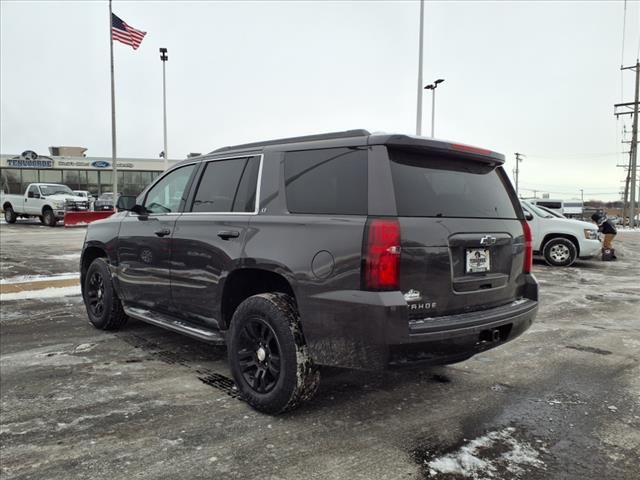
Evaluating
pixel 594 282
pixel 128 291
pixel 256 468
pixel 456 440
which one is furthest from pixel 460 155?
pixel 594 282

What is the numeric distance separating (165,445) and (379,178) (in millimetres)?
2059

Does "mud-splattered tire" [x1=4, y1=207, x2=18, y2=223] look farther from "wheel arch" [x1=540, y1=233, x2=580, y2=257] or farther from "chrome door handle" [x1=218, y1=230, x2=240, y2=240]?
"chrome door handle" [x1=218, y1=230, x2=240, y2=240]

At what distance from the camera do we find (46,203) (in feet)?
Result: 76.3

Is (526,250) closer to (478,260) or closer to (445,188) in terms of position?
(478,260)

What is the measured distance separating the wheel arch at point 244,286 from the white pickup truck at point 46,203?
22.1 metres

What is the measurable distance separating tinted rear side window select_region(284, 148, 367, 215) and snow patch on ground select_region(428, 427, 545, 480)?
1.50 m

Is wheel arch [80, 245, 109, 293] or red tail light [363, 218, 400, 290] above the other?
red tail light [363, 218, 400, 290]

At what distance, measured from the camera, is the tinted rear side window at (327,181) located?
10.1ft

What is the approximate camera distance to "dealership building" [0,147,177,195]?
1801 inches

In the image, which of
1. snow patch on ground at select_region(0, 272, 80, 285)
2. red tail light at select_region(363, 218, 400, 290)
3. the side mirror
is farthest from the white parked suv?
snow patch on ground at select_region(0, 272, 80, 285)

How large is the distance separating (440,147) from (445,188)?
28 cm

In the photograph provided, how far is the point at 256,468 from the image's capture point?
2.71m

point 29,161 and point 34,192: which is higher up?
point 29,161

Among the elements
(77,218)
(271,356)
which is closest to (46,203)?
(77,218)
